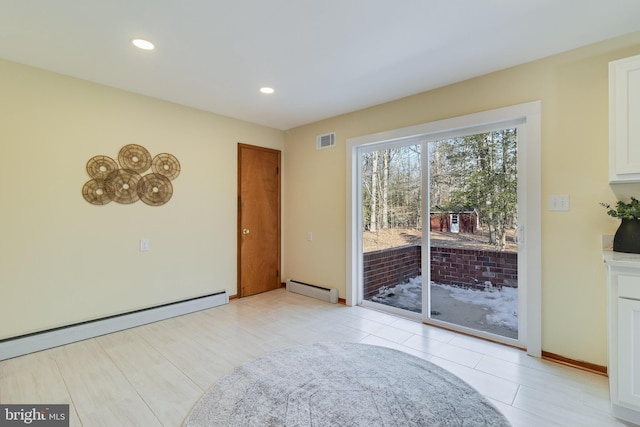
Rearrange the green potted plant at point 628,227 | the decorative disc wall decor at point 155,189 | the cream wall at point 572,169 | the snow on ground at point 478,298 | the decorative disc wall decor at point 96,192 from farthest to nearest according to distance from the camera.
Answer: the decorative disc wall decor at point 155,189, the decorative disc wall decor at point 96,192, the snow on ground at point 478,298, the cream wall at point 572,169, the green potted plant at point 628,227

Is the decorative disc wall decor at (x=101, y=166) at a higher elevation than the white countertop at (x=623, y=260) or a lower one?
higher

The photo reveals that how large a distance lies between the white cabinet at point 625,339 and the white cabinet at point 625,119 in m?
0.62

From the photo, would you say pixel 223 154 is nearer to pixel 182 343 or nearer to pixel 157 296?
pixel 157 296

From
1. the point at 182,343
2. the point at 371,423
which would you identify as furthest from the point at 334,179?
the point at 371,423

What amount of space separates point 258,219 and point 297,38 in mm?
2786

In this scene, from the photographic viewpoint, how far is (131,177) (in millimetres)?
3227

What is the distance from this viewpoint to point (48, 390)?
2055 mm

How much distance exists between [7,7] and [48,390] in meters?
2.62

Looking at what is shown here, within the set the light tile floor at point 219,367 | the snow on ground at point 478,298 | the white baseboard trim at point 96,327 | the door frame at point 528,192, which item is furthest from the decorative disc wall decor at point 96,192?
the door frame at point 528,192

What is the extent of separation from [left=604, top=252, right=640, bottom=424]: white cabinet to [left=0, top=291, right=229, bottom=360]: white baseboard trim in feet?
12.7

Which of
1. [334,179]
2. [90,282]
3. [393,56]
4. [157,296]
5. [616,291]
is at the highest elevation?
[393,56]

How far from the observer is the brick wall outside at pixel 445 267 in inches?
111

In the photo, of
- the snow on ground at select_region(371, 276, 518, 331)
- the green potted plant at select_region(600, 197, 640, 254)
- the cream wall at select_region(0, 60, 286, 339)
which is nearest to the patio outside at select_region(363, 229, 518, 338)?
the snow on ground at select_region(371, 276, 518, 331)

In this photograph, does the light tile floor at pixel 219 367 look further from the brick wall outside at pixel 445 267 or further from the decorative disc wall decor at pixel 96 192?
the decorative disc wall decor at pixel 96 192
